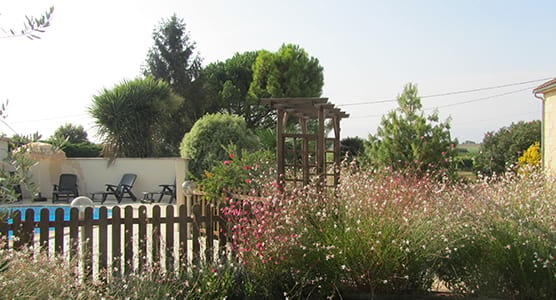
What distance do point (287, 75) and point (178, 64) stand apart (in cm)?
624

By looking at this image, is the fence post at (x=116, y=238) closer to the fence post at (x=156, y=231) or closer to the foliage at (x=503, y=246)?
the fence post at (x=156, y=231)

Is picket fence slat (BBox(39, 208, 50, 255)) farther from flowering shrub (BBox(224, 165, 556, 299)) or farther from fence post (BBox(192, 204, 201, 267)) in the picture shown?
flowering shrub (BBox(224, 165, 556, 299))

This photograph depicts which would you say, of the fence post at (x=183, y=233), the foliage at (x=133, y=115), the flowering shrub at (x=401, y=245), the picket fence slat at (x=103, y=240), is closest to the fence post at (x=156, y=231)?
the fence post at (x=183, y=233)

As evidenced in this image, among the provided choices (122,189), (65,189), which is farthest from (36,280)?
(65,189)

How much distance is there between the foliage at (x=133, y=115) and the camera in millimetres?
15477

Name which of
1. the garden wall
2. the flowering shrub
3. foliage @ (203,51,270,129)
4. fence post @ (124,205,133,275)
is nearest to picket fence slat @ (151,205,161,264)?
fence post @ (124,205,133,275)

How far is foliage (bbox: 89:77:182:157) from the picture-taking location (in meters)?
15.5

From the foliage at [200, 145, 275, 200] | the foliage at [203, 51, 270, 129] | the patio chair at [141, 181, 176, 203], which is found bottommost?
the patio chair at [141, 181, 176, 203]

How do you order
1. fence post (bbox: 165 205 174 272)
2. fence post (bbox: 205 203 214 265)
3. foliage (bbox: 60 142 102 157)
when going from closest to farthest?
fence post (bbox: 165 205 174 272) → fence post (bbox: 205 203 214 265) → foliage (bbox: 60 142 102 157)

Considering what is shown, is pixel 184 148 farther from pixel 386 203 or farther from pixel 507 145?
pixel 507 145

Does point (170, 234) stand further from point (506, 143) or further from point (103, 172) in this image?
point (506, 143)

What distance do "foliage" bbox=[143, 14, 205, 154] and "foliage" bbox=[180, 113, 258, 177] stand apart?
1186 cm

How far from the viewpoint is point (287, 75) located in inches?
901

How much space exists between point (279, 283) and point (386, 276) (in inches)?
34.0
